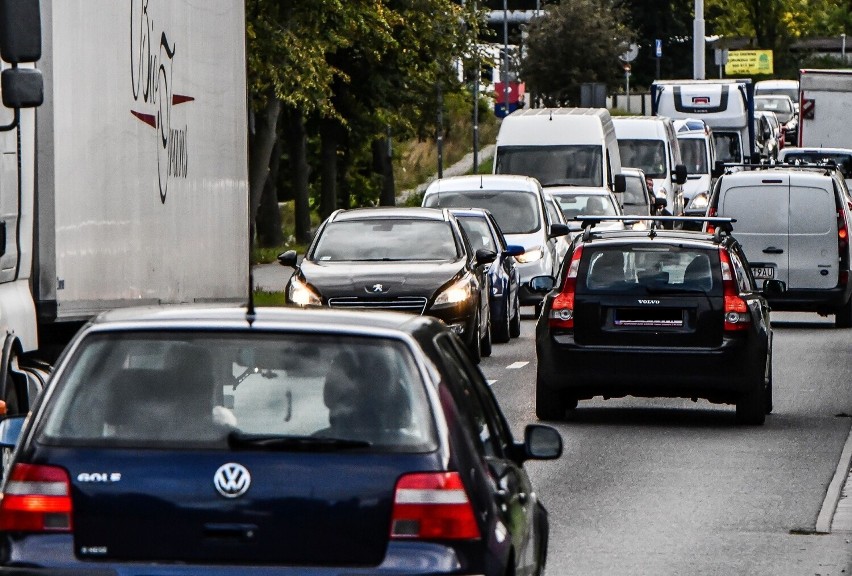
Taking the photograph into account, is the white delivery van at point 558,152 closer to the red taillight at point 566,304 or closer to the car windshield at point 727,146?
the car windshield at point 727,146

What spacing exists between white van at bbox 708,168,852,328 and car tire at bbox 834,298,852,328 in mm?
364

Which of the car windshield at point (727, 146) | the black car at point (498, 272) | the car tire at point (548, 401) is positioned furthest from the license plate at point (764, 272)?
the car windshield at point (727, 146)

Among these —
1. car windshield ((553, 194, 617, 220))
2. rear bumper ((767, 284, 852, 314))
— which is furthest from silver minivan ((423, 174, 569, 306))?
car windshield ((553, 194, 617, 220))

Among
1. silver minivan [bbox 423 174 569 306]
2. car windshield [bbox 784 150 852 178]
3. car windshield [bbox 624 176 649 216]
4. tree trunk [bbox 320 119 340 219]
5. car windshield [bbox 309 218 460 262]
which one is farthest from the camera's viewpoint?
tree trunk [bbox 320 119 340 219]

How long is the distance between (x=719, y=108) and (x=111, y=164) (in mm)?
42500

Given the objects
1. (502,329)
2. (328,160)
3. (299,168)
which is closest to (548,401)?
(502,329)

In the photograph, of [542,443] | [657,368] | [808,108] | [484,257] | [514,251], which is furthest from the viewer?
[808,108]

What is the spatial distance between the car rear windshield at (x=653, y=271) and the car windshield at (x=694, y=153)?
1280 inches

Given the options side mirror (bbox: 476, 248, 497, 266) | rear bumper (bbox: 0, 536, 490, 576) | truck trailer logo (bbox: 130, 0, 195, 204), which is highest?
truck trailer logo (bbox: 130, 0, 195, 204)

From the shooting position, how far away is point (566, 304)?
52.3 ft

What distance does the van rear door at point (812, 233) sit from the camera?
A: 25938mm

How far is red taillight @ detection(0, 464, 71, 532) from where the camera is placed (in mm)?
6020

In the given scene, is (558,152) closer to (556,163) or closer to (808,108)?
(556,163)

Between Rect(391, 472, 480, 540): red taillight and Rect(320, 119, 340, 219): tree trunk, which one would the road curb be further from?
Rect(320, 119, 340, 219): tree trunk
